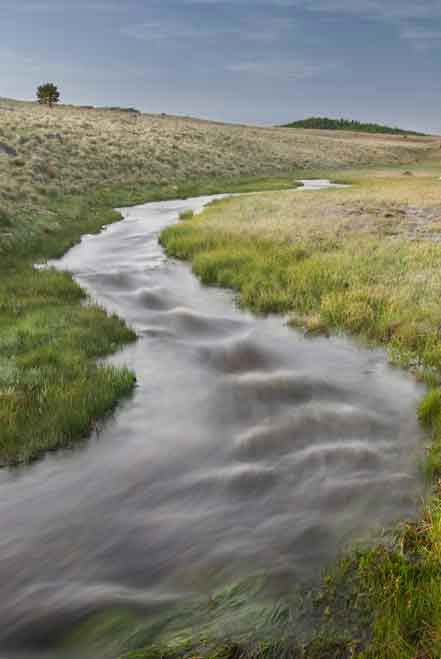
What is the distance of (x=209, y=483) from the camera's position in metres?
6.09

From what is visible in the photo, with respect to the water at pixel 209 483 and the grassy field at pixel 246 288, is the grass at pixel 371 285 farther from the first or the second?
the water at pixel 209 483

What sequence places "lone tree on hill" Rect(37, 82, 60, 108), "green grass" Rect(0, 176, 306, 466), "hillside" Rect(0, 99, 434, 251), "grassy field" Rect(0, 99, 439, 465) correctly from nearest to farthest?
"green grass" Rect(0, 176, 306, 466)
"grassy field" Rect(0, 99, 439, 465)
"hillside" Rect(0, 99, 434, 251)
"lone tree on hill" Rect(37, 82, 60, 108)

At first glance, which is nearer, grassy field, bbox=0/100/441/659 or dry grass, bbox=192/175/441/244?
grassy field, bbox=0/100/441/659

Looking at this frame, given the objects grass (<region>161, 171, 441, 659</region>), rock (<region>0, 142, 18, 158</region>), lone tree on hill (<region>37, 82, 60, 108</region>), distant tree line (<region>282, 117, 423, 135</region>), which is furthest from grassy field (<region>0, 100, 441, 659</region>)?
distant tree line (<region>282, 117, 423, 135</region>)

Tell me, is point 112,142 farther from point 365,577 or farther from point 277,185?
point 365,577

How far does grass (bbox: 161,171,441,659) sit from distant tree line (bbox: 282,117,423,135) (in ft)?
435

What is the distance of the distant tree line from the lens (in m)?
149

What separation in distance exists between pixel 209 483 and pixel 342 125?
528ft

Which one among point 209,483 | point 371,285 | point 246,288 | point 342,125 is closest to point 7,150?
point 246,288

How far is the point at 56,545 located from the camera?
5.12m

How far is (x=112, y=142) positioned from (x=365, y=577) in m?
46.9

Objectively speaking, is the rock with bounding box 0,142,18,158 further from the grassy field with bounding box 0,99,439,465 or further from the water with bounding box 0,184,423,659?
the water with bounding box 0,184,423,659

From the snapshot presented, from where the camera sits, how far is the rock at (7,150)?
31.7 meters

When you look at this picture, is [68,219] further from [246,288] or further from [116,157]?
[116,157]
